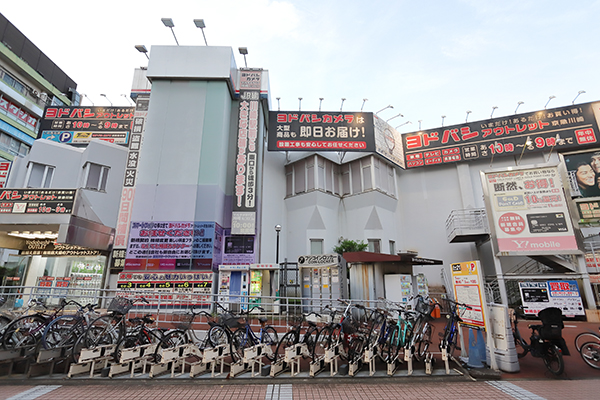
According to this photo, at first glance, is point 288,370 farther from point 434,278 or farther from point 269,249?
point 434,278

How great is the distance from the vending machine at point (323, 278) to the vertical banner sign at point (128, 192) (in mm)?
10214

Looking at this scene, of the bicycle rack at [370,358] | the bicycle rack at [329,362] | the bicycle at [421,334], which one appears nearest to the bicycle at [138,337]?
the bicycle rack at [329,362]

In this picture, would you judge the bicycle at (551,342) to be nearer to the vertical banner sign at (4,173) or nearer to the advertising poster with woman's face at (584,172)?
the advertising poster with woman's face at (584,172)

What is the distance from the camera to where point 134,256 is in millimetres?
15625

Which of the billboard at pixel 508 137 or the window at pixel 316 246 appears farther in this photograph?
the window at pixel 316 246

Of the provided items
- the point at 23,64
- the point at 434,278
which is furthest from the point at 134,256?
the point at 23,64

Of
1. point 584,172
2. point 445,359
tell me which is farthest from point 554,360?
point 584,172

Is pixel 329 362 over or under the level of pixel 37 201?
under

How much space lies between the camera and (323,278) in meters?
13.7

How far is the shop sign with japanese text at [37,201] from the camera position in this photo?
14352mm

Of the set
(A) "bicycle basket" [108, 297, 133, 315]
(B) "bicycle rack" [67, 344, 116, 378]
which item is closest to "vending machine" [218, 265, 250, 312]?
(A) "bicycle basket" [108, 297, 133, 315]

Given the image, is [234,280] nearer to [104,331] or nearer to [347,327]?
[104,331]

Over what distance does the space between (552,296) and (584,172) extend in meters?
6.46

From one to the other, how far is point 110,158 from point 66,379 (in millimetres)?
15714
